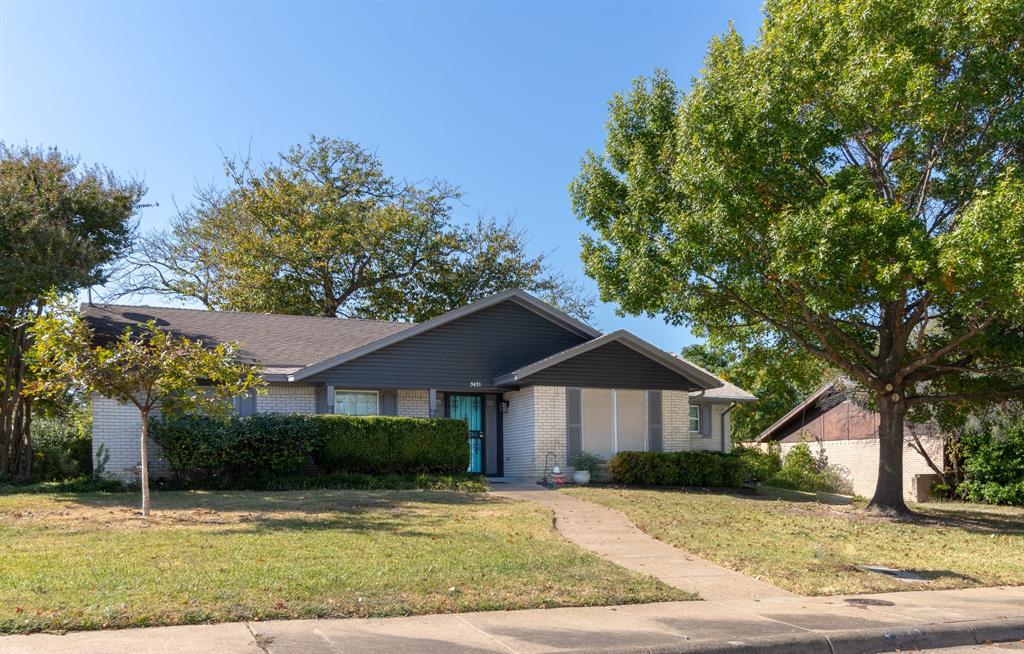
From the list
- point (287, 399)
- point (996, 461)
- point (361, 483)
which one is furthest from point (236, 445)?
point (996, 461)

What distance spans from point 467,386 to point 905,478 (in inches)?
520

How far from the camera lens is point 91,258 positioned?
1973 cm

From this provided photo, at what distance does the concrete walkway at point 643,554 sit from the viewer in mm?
10367

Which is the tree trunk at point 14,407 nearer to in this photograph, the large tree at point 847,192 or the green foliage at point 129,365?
the green foliage at point 129,365

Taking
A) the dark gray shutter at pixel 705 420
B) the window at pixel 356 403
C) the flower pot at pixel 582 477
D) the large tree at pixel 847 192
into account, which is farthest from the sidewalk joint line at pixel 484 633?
the dark gray shutter at pixel 705 420

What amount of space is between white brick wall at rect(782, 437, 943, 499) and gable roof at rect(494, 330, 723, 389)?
601 centimetres

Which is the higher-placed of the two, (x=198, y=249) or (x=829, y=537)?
(x=198, y=249)

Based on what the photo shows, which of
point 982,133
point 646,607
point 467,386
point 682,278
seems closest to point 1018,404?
point 982,133

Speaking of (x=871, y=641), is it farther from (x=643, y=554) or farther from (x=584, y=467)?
(x=584, y=467)

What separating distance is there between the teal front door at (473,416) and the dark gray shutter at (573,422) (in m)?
2.72

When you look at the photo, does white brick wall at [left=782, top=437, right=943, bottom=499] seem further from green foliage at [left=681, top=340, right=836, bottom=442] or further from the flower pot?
the flower pot

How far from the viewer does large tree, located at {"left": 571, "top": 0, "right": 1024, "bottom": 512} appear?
14.8m

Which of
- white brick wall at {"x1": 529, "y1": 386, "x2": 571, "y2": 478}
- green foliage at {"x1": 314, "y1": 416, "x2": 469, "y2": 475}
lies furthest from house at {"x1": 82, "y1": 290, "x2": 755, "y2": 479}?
green foliage at {"x1": 314, "y1": 416, "x2": 469, "y2": 475}

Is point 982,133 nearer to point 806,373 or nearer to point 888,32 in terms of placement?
point 888,32
